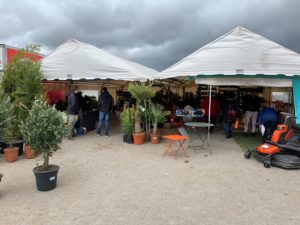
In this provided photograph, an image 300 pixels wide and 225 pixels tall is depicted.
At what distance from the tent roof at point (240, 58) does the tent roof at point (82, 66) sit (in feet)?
4.33

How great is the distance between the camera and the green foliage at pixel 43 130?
13.1 ft

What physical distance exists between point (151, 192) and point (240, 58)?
558 cm

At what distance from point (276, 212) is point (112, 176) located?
2.90m

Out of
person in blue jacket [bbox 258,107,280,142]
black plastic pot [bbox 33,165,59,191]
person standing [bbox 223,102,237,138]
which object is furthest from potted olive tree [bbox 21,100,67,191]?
person standing [bbox 223,102,237,138]

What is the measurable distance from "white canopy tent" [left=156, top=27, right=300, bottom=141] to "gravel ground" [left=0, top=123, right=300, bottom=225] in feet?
8.67

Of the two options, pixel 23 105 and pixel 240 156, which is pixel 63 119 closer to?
pixel 23 105

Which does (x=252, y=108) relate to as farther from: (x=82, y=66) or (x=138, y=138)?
(x=82, y=66)

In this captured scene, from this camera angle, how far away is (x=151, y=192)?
13.4ft

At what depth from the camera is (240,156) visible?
6453 mm

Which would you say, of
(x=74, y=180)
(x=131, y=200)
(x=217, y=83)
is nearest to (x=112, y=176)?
(x=74, y=180)

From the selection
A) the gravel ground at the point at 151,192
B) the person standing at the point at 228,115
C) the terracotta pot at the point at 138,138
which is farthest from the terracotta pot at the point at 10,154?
the person standing at the point at 228,115

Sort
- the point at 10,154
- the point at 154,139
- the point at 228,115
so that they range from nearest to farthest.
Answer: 1. the point at 10,154
2. the point at 154,139
3. the point at 228,115

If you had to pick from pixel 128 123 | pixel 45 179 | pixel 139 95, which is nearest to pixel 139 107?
pixel 139 95

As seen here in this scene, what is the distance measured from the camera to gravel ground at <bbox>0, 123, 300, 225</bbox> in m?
3.26
